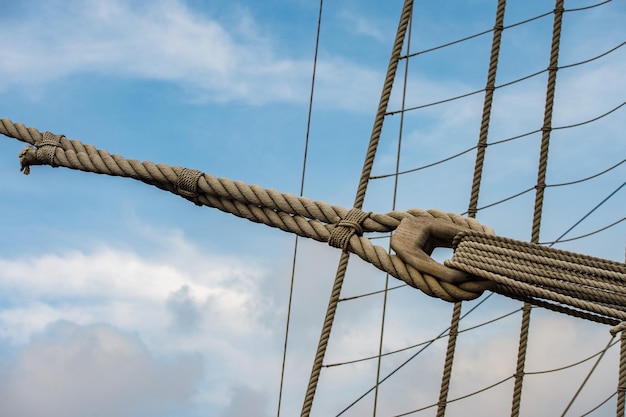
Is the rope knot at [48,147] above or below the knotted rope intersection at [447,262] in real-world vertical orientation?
above

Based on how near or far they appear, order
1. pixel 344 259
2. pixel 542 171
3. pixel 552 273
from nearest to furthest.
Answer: pixel 552 273 < pixel 344 259 < pixel 542 171

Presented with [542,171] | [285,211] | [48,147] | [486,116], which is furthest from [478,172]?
[48,147]

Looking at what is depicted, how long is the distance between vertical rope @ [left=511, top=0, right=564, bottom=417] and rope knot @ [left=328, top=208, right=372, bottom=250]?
1.95 m

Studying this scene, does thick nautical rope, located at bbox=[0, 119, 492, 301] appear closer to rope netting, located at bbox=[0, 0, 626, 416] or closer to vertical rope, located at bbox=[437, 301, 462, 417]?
rope netting, located at bbox=[0, 0, 626, 416]

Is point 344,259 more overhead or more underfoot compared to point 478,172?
more underfoot

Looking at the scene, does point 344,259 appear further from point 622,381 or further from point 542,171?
point 542,171

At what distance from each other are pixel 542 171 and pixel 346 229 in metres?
2.19

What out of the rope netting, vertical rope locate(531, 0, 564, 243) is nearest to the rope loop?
the rope netting

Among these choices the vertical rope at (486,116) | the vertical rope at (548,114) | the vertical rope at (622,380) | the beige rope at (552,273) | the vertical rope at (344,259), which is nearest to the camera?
the beige rope at (552,273)

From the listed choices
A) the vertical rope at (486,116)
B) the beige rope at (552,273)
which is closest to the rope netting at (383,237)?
the beige rope at (552,273)

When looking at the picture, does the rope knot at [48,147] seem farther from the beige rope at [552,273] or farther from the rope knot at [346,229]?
the beige rope at [552,273]

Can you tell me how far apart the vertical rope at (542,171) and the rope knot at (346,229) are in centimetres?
195

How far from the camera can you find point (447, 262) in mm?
2984

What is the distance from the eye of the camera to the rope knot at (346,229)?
3143 millimetres
